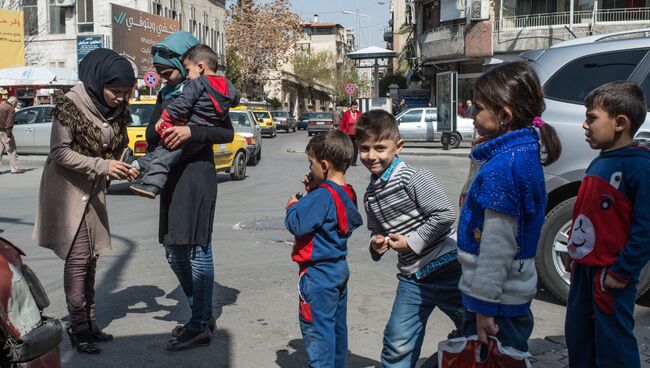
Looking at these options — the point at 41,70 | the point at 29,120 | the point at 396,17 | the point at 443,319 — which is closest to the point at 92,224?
the point at 443,319

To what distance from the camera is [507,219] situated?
2.60m

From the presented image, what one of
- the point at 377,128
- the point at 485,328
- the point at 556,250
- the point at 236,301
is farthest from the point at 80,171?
the point at 556,250

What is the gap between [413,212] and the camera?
132 inches

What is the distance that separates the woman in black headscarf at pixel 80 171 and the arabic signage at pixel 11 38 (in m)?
31.8

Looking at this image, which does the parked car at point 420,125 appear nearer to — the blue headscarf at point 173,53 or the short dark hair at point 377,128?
the blue headscarf at point 173,53

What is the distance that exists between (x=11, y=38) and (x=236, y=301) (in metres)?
31.7

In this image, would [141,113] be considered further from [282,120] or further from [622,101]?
[282,120]

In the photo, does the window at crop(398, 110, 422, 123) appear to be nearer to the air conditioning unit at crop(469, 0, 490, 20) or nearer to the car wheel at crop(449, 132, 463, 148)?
the car wheel at crop(449, 132, 463, 148)

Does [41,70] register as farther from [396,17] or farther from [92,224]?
[396,17]

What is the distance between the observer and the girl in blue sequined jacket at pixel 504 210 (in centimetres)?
261

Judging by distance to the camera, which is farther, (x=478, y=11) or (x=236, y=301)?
(x=478, y=11)

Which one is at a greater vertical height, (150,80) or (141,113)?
(150,80)

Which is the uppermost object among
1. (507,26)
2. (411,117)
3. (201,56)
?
(507,26)

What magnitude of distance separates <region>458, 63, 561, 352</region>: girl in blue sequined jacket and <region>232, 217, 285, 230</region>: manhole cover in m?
6.61
